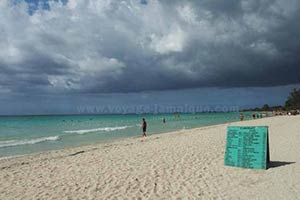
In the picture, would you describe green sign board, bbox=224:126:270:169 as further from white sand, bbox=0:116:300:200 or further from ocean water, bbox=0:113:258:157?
ocean water, bbox=0:113:258:157

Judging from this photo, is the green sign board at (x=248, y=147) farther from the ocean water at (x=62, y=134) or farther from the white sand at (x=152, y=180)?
the ocean water at (x=62, y=134)

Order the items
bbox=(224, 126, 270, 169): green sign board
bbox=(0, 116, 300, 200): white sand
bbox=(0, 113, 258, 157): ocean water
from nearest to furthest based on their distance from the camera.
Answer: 1. bbox=(0, 116, 300, 200): white sand
2. bbox=(224, 126, 270, 169): green sign board
3. bbox=(0, 113, 258, 157): ocean water

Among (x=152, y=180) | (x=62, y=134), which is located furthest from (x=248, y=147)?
(x=62, y=134)

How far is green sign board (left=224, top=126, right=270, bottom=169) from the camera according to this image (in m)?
7.94

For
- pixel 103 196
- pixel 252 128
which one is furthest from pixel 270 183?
pixel 103 196

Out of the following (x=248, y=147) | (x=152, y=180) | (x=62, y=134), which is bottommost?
(x=62, y=134)

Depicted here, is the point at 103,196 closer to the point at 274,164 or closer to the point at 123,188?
the point at 123,188

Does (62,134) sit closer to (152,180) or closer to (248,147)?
(152,180)

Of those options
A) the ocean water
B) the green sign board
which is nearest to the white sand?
the green sign board

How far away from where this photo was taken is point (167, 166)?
8.69 m

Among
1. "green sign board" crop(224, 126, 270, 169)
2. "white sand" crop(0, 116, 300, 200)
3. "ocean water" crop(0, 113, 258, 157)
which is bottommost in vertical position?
"ocean water" crop(0, 113, 258, 157)

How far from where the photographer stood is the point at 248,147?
8.16 m

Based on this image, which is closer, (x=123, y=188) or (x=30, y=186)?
(x=123, y=188)

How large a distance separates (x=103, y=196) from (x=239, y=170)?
3964 millimetres
